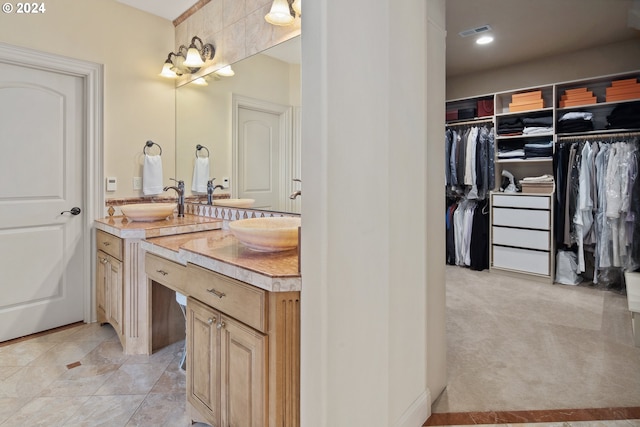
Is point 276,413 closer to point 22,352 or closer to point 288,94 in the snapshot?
point 288,94

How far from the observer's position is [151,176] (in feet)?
10.0

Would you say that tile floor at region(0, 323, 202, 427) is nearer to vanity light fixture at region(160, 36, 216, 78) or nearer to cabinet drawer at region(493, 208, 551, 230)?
vanity light fixture at region(160, 36, 216, 78)

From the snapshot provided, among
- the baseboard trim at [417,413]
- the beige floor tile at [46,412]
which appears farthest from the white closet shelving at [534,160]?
the beige floor tile at [46,412]

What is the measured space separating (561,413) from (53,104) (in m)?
3.83

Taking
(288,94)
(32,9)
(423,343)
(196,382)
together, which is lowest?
(196,382)

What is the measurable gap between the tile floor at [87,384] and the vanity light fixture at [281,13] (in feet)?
7.37

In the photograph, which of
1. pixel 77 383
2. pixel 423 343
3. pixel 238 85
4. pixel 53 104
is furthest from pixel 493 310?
pixel 53 104

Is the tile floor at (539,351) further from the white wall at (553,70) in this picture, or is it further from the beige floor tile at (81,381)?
the white wall at (553,70)

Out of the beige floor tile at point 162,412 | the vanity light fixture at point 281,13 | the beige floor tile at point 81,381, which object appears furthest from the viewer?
the vanity light fixture at point 281,13

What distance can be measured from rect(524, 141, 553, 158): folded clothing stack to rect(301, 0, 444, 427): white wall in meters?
3.08

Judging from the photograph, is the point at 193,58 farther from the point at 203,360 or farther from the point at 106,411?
the point at 106,411

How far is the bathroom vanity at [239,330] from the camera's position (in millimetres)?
1180

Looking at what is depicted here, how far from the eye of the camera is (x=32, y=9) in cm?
249

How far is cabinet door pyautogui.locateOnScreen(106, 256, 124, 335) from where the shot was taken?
2.36 meters
